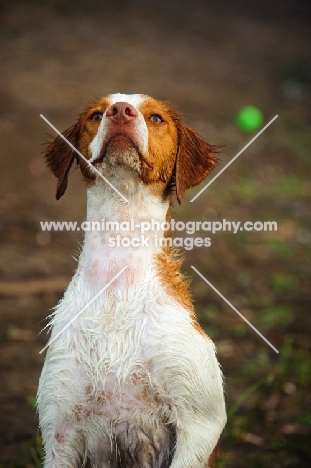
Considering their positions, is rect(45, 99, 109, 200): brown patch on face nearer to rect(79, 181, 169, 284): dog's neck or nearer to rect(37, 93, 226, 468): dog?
rect(37, 93, 226, 468): dog

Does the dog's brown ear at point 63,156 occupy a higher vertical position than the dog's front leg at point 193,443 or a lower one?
higher

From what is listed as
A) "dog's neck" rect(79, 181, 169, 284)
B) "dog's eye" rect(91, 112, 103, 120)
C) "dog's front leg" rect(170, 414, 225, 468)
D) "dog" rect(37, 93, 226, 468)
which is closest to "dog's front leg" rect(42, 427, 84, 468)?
"dog" rect(37, 93, 226, 468)

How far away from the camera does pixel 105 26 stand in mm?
16203

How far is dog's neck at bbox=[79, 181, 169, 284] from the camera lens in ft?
11.5

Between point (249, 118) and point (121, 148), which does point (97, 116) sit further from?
point (249, 118)

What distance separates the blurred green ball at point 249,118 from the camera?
12.7 m

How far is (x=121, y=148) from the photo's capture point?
3414 millimetres

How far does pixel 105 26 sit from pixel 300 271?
31.8 ft

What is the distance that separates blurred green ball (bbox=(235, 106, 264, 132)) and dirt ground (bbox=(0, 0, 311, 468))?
14 cm

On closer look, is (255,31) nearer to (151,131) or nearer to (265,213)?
(265,213)

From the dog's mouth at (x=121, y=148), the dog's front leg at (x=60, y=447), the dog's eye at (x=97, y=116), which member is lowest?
the dog's front leg at (x=60, y=447)

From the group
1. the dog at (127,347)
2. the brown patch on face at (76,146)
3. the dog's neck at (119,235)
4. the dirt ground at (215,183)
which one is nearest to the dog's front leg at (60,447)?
the dog at (127,347)

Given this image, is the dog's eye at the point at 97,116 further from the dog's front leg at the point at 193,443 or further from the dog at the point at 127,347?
the dog's front leg at the point at 193,443

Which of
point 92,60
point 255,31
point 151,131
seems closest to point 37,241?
point 151,131
